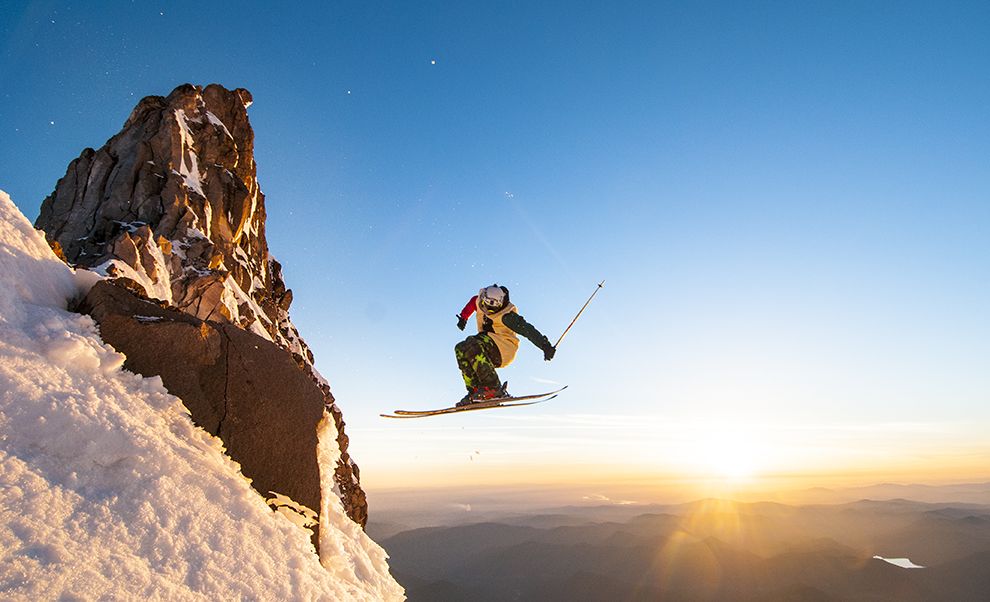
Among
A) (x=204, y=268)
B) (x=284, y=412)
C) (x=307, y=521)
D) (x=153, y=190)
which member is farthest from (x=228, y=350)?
(x=153, y=190)

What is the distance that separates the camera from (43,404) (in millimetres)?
3910

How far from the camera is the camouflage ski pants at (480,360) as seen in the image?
12.5 m

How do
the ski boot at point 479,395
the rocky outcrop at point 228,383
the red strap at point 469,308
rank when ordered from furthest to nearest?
the red strap at point 469,308
the ski boot at point 479,395
the rocky outcrop at point 228,383

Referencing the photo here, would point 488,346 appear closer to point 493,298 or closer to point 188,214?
point 493,298

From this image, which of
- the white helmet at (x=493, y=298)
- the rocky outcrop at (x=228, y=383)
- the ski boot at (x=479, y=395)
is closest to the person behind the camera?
the rocky outcrop at (x=228, y=383)

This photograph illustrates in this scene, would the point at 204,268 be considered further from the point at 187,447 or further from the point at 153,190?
the point at 187,447

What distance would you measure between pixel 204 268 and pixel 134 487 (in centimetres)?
1856

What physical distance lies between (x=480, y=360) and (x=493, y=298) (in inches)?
61.4

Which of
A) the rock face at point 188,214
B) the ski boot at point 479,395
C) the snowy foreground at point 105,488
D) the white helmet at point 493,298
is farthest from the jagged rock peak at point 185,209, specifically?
the snowy foreground at point 105,488

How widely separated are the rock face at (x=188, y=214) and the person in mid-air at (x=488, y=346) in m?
7.16

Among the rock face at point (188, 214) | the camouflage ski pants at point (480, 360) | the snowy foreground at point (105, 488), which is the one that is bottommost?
the snowy foreground at point (105, 488)

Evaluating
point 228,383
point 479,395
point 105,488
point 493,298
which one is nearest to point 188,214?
point 493,298

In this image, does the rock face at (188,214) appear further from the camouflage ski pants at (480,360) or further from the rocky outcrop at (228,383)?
the rocky outcrop at (228,383)

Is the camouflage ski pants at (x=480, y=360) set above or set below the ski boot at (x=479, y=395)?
above
